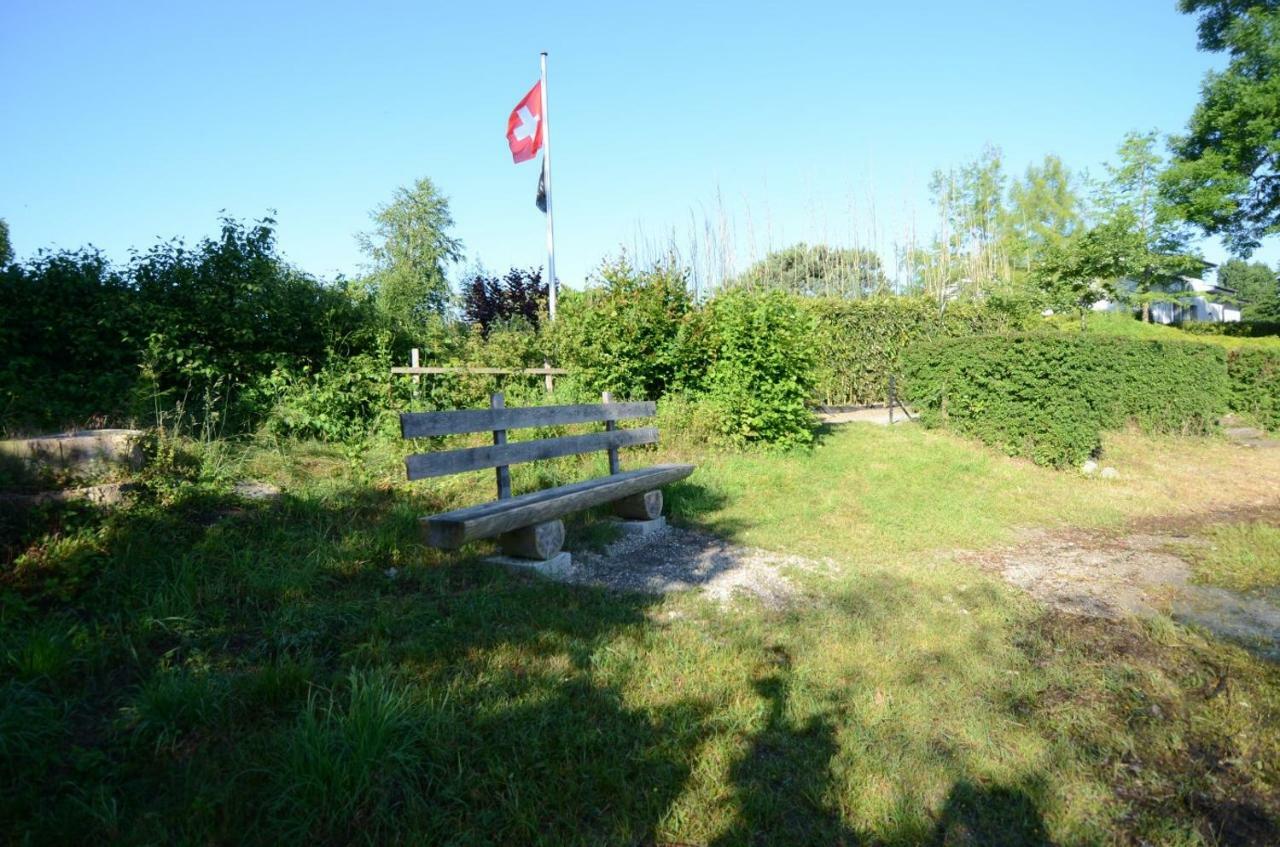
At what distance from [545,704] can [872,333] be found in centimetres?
1526

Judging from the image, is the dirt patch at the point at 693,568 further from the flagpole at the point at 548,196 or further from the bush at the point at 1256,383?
the bush at the point at 1256,383

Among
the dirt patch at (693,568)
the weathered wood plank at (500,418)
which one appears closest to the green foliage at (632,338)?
the weathered wood plank at (500,418)

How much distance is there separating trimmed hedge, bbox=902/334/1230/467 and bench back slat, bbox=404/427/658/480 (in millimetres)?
6831

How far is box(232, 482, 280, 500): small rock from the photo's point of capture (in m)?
5.23

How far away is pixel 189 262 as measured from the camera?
8.61 metres

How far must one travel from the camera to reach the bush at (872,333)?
53.6 ft

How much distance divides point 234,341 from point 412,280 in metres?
21.8

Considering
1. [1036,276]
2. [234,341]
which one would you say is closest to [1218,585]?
[234,341]

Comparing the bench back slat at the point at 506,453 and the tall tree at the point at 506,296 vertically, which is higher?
the tall tree at the point at 506,296

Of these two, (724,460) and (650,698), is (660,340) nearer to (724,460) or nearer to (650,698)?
(724,460)

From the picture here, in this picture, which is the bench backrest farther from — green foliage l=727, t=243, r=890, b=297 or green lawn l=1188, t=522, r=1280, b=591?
green foliage l=727, t=243, r=890, b=297

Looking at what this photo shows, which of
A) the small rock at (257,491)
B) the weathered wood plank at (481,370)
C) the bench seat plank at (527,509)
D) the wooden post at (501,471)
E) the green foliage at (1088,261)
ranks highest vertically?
the green foliage at (1088,261)

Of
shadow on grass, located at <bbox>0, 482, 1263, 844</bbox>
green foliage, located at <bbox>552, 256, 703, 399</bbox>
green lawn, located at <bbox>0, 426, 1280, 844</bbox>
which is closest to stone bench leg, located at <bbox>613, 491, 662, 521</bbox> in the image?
green lawn, located at <bbox>0, 426, 1280, 844</bbox>

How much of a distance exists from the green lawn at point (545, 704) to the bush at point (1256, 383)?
14.8 m
